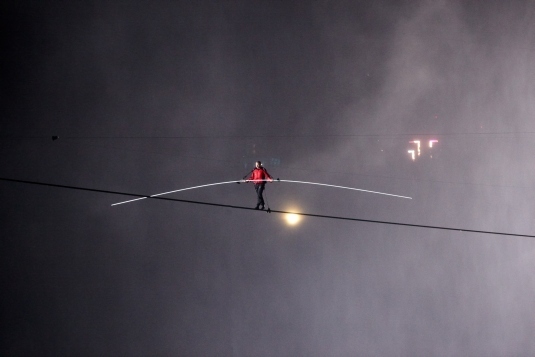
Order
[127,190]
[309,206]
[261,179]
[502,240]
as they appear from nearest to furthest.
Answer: [261,179] < [127,190] < [309,206] < [502,240]

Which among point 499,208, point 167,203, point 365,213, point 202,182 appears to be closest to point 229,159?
point 202,182

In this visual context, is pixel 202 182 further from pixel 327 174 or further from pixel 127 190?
A: pixel 327 174

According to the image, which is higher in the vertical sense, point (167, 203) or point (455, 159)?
point (455, 159)

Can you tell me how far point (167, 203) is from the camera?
2728 cm

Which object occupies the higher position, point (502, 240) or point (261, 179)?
point (261, 179)

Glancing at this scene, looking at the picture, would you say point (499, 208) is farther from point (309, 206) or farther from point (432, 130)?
point (309, 206)

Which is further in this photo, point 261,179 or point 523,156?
point 523,156

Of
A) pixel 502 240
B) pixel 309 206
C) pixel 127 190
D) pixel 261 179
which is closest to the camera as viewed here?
pixel 261 179

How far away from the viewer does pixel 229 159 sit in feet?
90.1

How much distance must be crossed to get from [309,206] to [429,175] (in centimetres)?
752

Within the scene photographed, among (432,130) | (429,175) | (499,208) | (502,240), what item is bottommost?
(502,240)

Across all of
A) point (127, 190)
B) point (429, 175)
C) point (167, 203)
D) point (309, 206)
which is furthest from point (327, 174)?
point (127, 190)

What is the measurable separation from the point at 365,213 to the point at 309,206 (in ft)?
11.3

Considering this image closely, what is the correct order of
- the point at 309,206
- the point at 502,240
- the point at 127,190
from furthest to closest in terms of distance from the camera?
the point at 502,240
the point at 309,206
the point at 127,190
